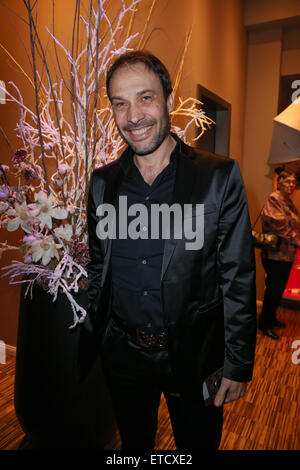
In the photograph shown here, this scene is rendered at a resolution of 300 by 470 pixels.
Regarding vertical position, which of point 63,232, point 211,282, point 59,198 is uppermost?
point 59,198

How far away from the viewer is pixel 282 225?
10.2ft

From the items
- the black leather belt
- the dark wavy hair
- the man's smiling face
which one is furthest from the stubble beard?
the black leather belt

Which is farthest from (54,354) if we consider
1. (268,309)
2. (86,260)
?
(268,309)

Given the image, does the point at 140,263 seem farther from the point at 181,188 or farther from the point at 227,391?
the point at 227,391

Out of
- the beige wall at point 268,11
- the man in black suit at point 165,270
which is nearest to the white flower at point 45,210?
the man in black suit at point 165,270

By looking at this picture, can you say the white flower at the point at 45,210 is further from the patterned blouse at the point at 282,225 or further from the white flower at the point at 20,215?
the patterned blouse at the point at 282,225

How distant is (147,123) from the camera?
1083 mm

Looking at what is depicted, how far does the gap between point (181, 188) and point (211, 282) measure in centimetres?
32

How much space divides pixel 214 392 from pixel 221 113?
119 inches

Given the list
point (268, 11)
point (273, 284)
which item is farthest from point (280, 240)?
point (268, 11)

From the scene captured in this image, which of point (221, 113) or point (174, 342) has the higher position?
point (221, 113)

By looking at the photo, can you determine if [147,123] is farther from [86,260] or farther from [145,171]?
[86,260]

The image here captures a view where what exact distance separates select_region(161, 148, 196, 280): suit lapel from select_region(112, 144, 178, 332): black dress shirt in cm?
5

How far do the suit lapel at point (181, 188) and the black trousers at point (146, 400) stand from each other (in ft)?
1.10
